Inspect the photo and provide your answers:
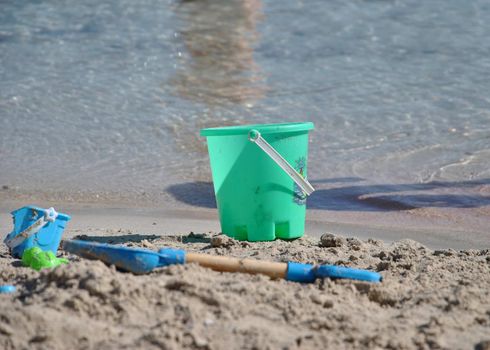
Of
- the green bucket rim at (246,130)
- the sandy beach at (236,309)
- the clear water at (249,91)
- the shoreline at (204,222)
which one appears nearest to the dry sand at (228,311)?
the sandy beach at (236,309)

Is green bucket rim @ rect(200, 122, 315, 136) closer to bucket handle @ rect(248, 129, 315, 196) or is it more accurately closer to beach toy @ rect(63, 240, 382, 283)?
bucket handle @ rect(248, 129, 315, 196)

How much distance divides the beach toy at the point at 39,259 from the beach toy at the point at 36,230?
0.10m

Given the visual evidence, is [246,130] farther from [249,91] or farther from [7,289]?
[249,91]

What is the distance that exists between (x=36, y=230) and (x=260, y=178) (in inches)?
40.4

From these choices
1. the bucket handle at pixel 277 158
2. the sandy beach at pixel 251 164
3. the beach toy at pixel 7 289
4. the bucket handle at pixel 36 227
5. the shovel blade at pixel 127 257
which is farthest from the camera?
the bucket handle at pixel 277 158

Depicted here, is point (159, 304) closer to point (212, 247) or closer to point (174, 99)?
point (212, 247)

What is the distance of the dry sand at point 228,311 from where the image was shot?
226cm

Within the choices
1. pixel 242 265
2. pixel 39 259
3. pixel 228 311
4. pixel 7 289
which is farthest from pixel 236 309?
pixel 39 259

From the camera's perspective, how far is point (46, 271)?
106 inches

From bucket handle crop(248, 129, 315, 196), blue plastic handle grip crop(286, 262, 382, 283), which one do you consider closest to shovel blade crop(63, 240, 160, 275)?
blue plastic handle grip crop(286, 262, 382, 283)

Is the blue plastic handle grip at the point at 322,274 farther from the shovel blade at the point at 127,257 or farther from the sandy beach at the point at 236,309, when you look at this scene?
the shovel blade at the point at 127,257

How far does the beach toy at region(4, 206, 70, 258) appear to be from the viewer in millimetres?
3283

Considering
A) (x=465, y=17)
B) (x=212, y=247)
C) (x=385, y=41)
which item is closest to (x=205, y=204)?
(x=212, y=247)

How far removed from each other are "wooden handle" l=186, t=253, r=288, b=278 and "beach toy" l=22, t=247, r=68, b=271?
56 cm
